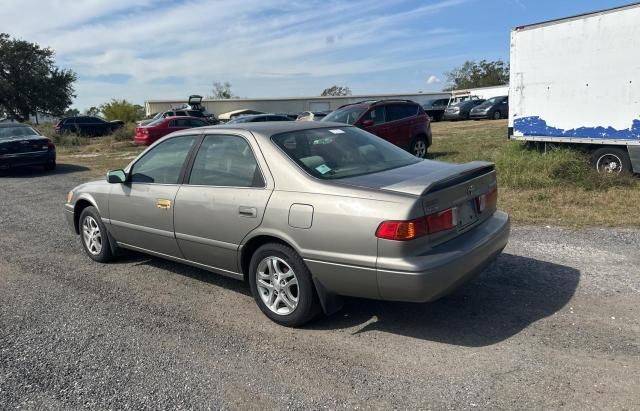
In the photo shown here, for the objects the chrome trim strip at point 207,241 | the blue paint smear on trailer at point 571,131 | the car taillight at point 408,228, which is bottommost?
the chrome trim strip at point 207,241

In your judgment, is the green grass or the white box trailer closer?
the green grass

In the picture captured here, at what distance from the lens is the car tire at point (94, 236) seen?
5574 mm

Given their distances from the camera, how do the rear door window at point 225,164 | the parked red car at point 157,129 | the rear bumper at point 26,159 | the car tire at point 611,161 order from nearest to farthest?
the rear door window at point 225,164 → the car tire at point 611,161 → the rear bumper at point 26,159 → the parked red car at point 157,129

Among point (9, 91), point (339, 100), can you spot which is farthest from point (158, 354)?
point (9, 91)

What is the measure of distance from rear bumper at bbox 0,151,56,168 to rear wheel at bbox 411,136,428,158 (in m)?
10.5

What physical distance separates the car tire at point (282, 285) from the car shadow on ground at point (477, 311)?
0.69 ft

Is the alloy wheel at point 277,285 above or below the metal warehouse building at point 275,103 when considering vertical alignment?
below

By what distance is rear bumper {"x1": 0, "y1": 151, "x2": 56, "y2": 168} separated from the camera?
14227mm

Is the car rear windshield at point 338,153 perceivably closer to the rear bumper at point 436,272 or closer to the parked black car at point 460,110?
the rear bumper at point 436,272

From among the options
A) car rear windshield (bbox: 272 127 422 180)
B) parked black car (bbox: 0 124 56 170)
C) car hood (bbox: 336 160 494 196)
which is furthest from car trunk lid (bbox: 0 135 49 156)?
car hood (bbox: 336 160 494 196)

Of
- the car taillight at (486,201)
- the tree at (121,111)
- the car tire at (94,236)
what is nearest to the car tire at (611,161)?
the car taillight at (486,201)

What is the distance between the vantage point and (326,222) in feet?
11.5

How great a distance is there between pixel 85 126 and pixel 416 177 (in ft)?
102

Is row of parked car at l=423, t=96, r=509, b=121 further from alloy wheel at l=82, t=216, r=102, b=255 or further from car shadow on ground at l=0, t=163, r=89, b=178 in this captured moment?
alloy wheel at l=82, t=216, r=102, b=255
